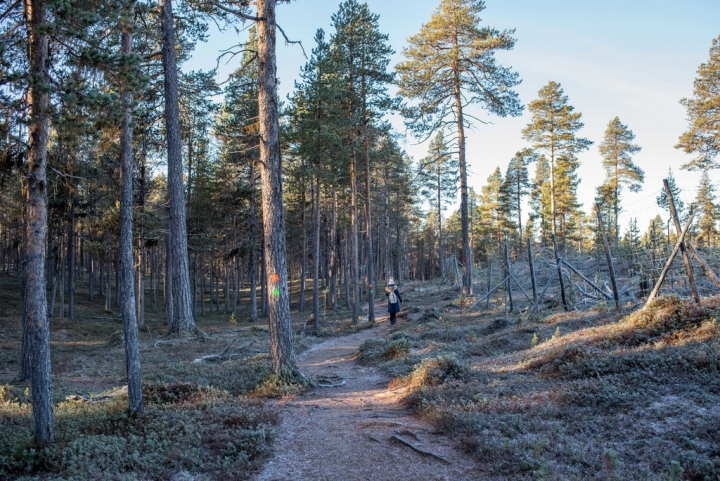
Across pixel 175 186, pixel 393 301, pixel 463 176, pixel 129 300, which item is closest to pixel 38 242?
pixel 129 300

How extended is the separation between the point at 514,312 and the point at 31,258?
15.1 m

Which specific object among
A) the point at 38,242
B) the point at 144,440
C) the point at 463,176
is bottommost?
the point at 144,440

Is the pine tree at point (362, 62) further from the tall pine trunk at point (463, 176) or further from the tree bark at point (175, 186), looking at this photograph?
the tree bark at point (175, 186)

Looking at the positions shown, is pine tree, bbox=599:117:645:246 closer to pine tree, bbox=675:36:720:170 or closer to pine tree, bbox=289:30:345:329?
pine tree, bbox=675:36:720:170

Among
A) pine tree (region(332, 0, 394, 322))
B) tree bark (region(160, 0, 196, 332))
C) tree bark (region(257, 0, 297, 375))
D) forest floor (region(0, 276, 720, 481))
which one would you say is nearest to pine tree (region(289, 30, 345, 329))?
pine tree (region(332, 0, 394, 322))

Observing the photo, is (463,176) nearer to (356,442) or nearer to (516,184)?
(356,442)

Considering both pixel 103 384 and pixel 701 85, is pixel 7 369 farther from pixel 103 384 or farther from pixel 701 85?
pixel 701 85

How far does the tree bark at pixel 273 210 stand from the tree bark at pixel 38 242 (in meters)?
4.05

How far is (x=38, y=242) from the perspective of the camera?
207 inches

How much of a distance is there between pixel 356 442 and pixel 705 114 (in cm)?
2576

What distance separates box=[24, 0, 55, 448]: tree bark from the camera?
5141 millimetres

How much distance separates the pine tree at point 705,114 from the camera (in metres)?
21.1

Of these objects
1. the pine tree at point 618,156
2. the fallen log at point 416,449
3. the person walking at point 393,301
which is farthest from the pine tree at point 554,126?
the fallen log at point 416,449

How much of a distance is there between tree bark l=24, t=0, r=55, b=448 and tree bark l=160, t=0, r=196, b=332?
9.87 m
